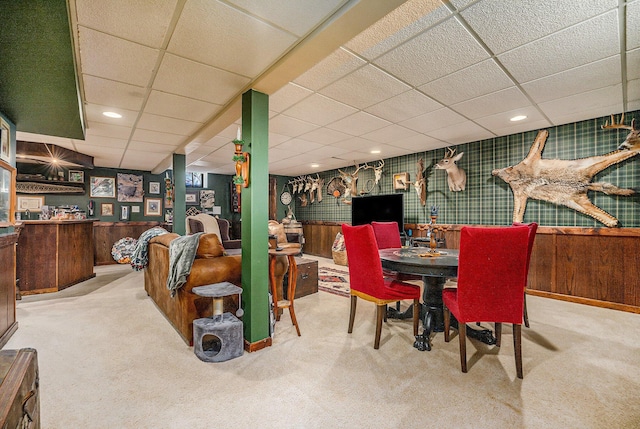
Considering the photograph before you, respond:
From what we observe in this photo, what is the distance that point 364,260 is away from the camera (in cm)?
265

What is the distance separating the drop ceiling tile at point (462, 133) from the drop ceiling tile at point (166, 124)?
357 cm

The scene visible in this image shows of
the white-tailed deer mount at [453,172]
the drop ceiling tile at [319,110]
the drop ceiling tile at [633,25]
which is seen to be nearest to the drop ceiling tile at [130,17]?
the drop ceiling tile at [319,110]

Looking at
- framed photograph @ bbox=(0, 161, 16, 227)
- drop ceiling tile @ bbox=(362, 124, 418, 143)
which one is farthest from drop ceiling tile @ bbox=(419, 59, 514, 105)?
framed photograph @ bbox=(0, 161, 16, 227)

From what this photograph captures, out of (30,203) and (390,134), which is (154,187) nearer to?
(30,203)

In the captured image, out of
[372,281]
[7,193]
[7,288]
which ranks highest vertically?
[7,193]

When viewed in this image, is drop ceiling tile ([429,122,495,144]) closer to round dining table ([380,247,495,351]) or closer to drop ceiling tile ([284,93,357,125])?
drop ceiling tile ([284,93,357,125])

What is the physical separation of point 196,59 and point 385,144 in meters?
3.59

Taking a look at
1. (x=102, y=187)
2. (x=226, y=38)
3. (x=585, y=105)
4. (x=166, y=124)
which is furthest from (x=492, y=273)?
(x=102, y=187)

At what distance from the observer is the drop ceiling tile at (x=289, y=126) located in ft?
12.5

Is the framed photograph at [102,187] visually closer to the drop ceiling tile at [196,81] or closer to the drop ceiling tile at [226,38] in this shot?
→ the drop ceiling tile at [196,81]

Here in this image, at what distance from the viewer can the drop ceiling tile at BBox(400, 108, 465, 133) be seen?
A: 141 inches

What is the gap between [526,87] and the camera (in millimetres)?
2857

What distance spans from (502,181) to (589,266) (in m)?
1.63

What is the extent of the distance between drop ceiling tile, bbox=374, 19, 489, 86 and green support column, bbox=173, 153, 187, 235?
4445 millimetres
